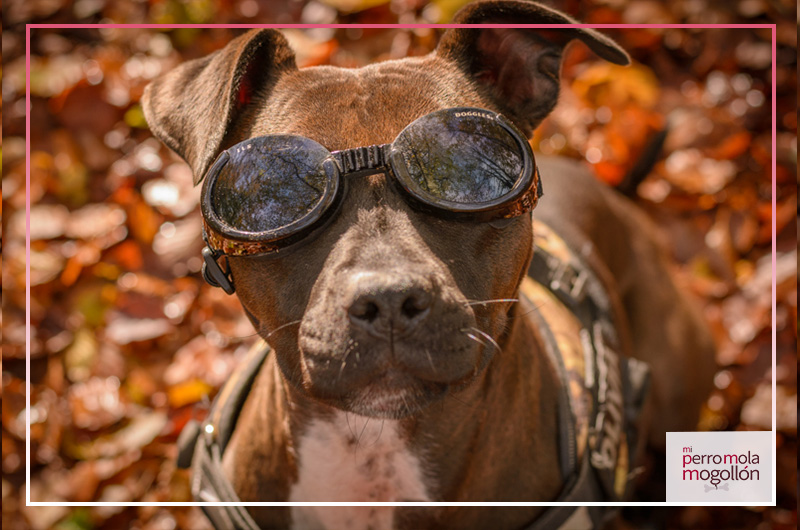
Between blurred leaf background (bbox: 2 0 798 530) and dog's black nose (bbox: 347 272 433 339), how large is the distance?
7.11ft

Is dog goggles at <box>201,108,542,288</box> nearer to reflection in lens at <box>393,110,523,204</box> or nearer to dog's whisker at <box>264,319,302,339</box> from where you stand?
reflection in lens at <box>393,110,523,204</box>

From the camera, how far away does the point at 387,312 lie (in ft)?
5.33

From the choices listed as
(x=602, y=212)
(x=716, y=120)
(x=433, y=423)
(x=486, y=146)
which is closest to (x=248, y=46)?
(x=486, y=146)

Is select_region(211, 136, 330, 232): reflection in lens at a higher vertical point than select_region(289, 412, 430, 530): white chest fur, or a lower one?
higher

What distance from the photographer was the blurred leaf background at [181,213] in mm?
3590

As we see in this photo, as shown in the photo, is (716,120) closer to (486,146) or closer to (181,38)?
(486,146)

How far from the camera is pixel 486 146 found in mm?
1872

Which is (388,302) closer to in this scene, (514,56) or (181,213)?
(514,56)

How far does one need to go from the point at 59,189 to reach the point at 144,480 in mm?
1930

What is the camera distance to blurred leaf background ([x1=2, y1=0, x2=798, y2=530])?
3590 mm

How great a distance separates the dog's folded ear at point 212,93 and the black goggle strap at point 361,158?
0.36 meters

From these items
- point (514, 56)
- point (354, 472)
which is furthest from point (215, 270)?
point (514, 56)

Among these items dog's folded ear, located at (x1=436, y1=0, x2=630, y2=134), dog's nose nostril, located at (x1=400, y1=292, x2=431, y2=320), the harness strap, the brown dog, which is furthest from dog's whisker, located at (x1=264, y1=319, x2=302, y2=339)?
dog's folded ear, located at (x1=436, y1=0, x2=630, y2=134)

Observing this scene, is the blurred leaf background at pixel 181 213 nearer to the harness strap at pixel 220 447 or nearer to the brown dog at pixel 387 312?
the harness strap at pixel 220 447
